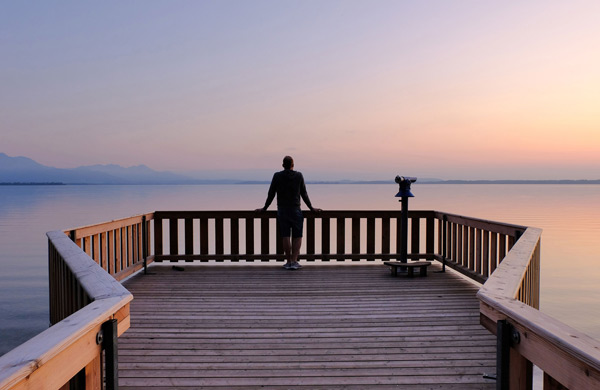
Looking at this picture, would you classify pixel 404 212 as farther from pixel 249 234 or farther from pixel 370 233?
pixel 249 234

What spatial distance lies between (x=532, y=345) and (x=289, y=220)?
19.0ft

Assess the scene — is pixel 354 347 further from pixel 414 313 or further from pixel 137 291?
pixel 137 291

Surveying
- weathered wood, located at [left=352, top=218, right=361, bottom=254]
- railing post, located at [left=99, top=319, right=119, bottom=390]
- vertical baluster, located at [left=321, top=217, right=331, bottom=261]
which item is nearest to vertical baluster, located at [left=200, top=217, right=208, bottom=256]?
vertical baluster, located at [left=321, top=217, right=331, bottom=261]

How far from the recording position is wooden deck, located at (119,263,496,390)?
326 centimetres

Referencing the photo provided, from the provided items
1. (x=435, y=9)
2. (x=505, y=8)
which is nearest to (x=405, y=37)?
(x=435, y=9)

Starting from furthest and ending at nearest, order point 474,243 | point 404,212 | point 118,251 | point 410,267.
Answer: point 404,212
point 410,267
point 474,243
point 118,251

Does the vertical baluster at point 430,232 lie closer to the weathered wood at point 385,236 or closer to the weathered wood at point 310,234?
the weathered wood at point 385,236

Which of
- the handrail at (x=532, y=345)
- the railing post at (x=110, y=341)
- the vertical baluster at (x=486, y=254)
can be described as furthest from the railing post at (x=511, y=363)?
the vertical baluster at (x=486, y=254)

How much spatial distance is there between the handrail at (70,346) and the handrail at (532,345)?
4.84ft

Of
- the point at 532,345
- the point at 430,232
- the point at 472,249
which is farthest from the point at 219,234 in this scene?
the point at 532,345

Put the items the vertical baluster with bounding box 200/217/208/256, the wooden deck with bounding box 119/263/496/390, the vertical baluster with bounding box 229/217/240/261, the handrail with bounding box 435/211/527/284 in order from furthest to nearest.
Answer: the vertical baluster with bounding box 229/217/240/261, the vertical baluster with bounding box 200/217/208/256, the handrail with bounding box 435/211/527/284, the wooden deck with bounding box 119/263/496/390

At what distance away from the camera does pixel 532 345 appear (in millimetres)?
1517

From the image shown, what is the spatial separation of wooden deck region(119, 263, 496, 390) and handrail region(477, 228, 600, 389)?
1.43 m

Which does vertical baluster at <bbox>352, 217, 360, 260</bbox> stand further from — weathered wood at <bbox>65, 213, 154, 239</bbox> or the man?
weathered wood at <bbox>65, 213, 154, 239</bbox>
